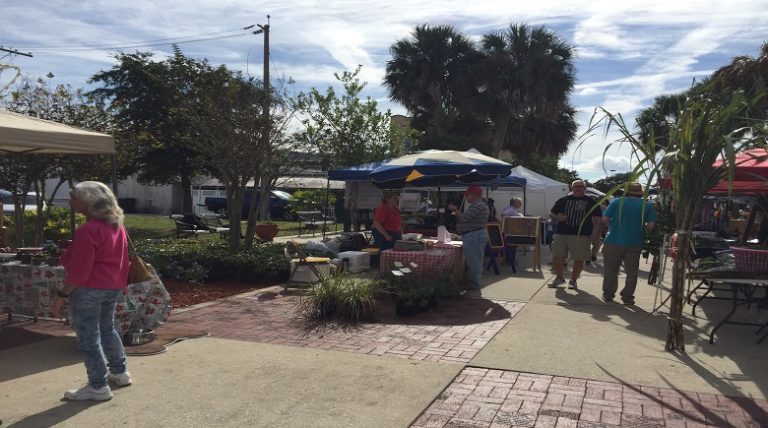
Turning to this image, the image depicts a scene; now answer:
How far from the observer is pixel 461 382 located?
4809 millimetres

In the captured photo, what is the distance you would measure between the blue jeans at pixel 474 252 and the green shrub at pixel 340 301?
2161 millimetres

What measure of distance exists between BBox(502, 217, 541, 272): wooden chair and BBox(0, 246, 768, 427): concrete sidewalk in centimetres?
469

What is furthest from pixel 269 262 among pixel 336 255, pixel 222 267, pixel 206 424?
pixel 206 424

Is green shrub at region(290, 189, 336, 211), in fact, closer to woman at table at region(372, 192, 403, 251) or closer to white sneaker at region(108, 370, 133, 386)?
woman at table at region(372, 192, 403, 251)

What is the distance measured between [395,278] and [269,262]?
2569 millimetres

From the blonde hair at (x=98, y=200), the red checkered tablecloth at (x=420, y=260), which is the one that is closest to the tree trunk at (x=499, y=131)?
the red checkered tablecloth at (x=420, y=260)

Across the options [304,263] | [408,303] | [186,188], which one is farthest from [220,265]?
[186,188]

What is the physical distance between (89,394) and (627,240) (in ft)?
21.3

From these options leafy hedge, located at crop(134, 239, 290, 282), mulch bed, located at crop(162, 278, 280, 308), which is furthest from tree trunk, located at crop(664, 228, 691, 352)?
leafy hedge, located at crop(134, 239, 290, 282)

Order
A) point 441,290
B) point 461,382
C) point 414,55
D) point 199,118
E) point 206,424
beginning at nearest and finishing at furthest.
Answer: point 206,424 < point 461,382 < point 441,290 < point 199,118 < point 414,55

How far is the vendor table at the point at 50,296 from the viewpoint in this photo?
A: 18.8 feet

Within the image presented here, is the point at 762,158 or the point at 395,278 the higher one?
the point at 762,158

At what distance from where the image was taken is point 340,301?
6.87 m

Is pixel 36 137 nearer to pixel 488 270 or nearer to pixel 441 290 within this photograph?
pixel 441 290
